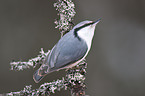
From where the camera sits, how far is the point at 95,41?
2.85 m

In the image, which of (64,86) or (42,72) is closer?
(64,86)

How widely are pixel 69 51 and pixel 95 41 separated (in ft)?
4.00

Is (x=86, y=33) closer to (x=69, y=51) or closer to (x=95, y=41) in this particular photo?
(x=69, y=51)

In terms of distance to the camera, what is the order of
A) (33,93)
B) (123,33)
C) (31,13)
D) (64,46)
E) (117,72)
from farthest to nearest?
(123,33) → (117,72) → (31,13) → (64,46) → (33,93)

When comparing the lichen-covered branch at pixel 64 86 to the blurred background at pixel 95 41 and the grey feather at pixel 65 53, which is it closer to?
the grey feather at pixel 65 53

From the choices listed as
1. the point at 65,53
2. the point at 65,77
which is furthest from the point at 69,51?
the point at 65,77

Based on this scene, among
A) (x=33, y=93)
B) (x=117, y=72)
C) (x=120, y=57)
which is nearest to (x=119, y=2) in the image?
(x=120, y=57)

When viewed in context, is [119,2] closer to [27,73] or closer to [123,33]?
[123,33]

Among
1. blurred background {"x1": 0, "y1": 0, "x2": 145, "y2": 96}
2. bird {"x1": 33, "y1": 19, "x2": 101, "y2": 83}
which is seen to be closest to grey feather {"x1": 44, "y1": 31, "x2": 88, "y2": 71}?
bird {"x1": 33, "y1": 19, "x2": 101, "y2": 83}

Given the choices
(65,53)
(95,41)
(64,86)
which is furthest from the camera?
(95,41)

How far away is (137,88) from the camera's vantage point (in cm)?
294

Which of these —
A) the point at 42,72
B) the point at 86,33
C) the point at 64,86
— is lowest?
the point at 64,86

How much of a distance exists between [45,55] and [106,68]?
49.4 inches

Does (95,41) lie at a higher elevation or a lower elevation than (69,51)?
higher
